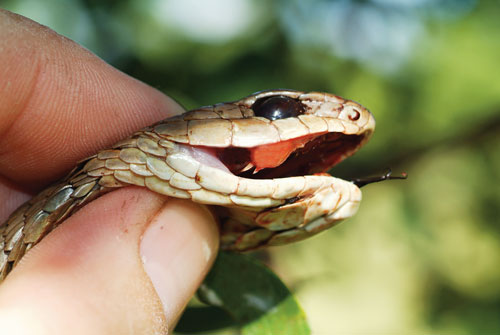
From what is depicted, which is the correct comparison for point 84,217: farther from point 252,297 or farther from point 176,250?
point 252,297

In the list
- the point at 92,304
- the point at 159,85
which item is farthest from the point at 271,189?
the point at 159,85

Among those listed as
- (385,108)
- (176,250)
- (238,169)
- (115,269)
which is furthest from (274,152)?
(385,108)

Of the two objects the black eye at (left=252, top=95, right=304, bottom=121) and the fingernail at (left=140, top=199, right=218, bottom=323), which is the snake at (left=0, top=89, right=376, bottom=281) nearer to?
the black eye at (left=252, top=95, right=304, bottom=121)

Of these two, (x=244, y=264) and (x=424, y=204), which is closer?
(x=244, y=264)

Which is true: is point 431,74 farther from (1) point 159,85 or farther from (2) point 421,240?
(1) point 159,85

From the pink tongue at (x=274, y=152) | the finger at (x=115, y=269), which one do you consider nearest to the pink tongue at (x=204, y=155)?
the pink tongue at (x=274, y=152)

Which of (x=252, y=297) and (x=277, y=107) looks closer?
(x=277, y=107)

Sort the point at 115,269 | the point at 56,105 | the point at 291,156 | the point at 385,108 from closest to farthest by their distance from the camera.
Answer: the point at 115,269, the point at 291,156, the point at 56,105, the point at 385,108
